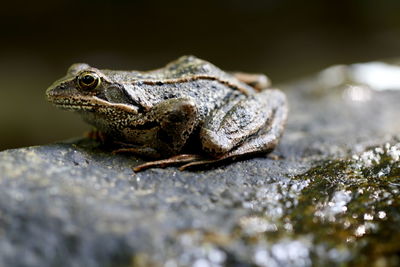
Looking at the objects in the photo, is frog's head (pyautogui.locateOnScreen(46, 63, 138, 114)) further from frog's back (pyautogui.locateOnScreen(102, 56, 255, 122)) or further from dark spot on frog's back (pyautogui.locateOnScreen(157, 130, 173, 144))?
dark spot on frog's back (pyautogui.locateOnScreen(157, 130, 173, 144))

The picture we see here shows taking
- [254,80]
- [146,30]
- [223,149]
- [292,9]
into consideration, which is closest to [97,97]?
[223,149]

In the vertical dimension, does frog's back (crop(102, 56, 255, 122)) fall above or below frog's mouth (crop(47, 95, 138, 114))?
above

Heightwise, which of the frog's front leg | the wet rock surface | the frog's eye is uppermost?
the frog's eye

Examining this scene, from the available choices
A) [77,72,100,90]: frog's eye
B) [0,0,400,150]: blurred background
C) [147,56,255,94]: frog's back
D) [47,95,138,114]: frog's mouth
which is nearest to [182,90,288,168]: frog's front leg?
[147,56,255,94]: frog's back

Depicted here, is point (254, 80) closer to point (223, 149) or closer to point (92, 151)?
point (223, 149)

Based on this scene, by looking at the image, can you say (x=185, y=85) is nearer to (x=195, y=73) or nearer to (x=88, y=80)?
(x=195, y=73)

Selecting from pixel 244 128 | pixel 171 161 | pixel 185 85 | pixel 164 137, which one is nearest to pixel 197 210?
pixel 171 161

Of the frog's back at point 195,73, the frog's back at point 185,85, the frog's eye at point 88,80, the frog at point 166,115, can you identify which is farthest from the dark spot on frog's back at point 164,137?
the frog's eye at point 88,80
